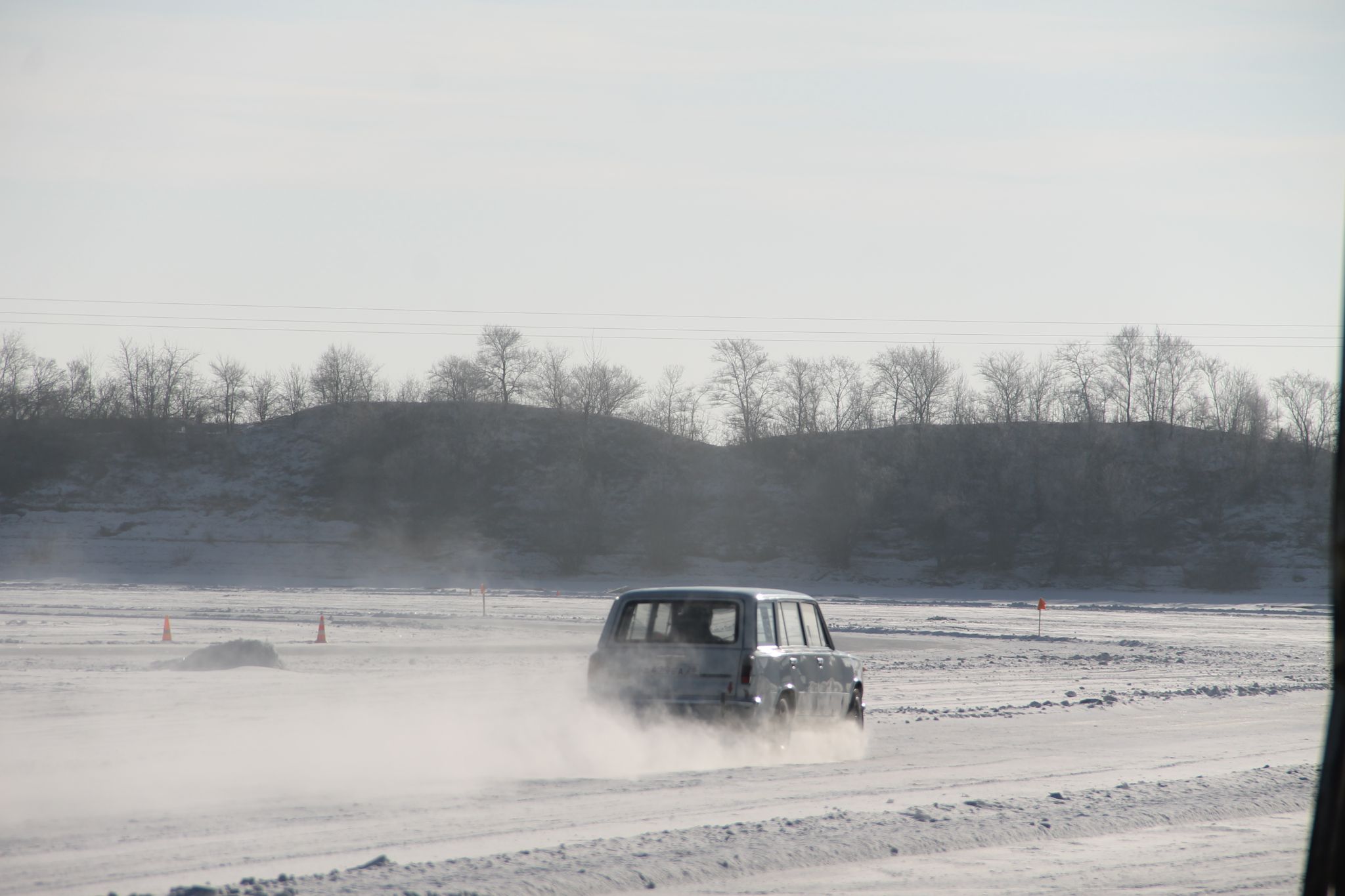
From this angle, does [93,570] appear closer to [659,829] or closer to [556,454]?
[556,454]

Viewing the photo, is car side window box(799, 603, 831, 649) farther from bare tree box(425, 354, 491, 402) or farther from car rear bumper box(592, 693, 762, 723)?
bare tree box(425, 354, 491, 402)

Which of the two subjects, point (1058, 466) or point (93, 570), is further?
point (1058, 466)

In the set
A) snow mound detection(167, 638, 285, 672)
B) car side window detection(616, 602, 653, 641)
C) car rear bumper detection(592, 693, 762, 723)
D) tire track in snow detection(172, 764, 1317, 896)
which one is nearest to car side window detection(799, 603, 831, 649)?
car rear bumper detection(592, 693, 762, 723)

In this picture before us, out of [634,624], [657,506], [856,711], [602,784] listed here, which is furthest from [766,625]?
[657,506]

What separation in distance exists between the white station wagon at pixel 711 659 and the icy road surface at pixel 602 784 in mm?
302

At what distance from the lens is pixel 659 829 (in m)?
9.14

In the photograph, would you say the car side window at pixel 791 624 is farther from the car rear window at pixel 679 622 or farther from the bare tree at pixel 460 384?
the bare tree at pixel 460 384

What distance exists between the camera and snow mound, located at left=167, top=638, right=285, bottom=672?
20.9 m

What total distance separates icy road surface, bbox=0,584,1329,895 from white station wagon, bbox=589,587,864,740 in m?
0.30

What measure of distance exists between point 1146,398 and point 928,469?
97.3 feet

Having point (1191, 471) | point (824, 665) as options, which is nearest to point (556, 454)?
point (1191, 471)

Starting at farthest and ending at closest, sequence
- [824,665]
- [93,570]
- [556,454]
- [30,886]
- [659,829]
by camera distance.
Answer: [556,454] < [93,570] < [824,665] < [659,829] < [30,886]

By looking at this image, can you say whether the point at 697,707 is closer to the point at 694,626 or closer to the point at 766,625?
the point at 694,626

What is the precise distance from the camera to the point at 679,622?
1276 cm
